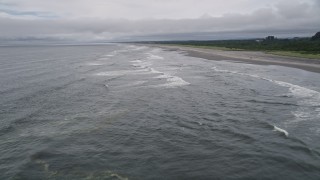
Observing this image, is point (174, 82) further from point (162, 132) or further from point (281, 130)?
point (281, 130)

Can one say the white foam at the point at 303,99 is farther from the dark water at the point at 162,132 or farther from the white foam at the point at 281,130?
the white foam at the point at 281,130

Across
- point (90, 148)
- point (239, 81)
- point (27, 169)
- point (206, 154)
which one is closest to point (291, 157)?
point (206, 154)

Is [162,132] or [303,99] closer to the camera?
[162,132]

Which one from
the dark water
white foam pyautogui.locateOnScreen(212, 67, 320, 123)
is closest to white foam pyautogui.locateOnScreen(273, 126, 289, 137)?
the dark water

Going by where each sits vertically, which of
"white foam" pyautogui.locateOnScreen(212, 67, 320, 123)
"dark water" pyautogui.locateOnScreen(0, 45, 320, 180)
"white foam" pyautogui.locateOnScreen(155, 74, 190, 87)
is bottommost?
"dark water" pyautogui.locateOnScreen(0, 45, 320, 180)

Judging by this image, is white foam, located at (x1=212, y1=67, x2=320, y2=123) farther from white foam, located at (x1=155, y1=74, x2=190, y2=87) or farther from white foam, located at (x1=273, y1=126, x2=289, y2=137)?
white foam, located at (x1=155, y1=74, x2=190, y2=87)

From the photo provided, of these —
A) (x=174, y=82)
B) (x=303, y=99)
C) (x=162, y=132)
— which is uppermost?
(x=303, y=99)

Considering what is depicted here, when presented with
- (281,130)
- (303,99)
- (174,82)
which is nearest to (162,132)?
(281,130)

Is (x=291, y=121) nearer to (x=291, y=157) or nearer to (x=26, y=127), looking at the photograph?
(x=291, y=157)
